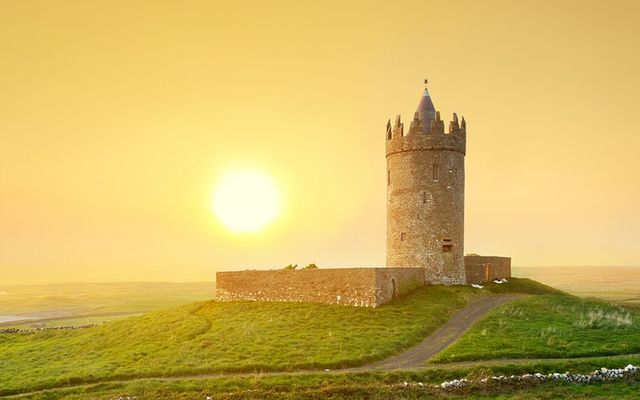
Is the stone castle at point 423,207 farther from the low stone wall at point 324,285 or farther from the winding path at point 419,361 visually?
the winding path at point 419,361

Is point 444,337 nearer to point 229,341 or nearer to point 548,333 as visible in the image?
point 548,333

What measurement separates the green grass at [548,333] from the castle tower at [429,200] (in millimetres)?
8271

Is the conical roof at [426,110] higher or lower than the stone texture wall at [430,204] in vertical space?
higher

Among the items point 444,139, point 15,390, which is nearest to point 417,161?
point 444,139

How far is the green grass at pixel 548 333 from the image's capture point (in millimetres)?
27203

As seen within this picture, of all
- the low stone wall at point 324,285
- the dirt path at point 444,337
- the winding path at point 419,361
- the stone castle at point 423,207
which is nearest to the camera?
the winding path at point 419,361

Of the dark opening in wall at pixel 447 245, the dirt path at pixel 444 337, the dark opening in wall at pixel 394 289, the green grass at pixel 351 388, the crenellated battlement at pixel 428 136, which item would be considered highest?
the crenellated battlement at pixel 428 136

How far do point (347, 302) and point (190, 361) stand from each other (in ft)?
42.7

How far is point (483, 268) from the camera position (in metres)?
50.9

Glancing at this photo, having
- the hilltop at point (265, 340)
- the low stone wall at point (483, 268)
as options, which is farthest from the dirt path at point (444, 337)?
the low stone wall at point (483, 268)

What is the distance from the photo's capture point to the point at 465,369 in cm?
2444

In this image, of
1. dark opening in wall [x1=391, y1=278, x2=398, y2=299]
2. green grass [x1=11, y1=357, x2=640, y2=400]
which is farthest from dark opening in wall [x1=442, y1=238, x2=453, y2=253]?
green grass [x1=11, y1=357, x2=640, y2=400]

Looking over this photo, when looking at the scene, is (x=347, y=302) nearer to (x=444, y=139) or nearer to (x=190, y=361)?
(x=190, y=361)

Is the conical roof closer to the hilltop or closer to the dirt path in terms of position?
the hilltop
